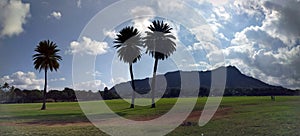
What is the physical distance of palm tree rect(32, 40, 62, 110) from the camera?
658 inches

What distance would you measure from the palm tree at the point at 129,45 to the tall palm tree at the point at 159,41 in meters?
0.44

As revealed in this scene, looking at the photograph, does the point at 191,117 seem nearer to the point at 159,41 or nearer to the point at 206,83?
the point at 206,83

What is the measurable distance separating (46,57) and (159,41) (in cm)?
494

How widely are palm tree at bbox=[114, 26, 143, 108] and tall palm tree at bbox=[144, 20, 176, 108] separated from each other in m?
0.44

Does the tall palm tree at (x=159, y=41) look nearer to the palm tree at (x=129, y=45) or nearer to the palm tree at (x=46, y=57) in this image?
the palm tree at (x=129, y=45)

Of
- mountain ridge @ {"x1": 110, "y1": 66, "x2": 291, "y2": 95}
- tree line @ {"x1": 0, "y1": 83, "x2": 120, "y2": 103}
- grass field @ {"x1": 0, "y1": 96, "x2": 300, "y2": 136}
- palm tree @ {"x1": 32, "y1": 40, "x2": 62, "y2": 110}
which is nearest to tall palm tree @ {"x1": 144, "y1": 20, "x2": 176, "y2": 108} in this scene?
mountain ridge @ {"x1": 110, "y1": 66, "x2": 291, "y2": 95}

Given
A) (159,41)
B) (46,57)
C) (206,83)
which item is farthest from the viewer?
(159,41)

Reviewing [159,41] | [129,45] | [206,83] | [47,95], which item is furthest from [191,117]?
[47,95]

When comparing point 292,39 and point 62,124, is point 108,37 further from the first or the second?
point 292,39

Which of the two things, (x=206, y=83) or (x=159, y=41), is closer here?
(x=206, y=83)

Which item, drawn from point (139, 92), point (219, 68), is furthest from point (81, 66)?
point (219, 68)

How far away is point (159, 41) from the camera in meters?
17.3

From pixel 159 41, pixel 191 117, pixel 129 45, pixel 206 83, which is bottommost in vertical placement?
pixel 191 117

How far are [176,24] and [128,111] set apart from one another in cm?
434
